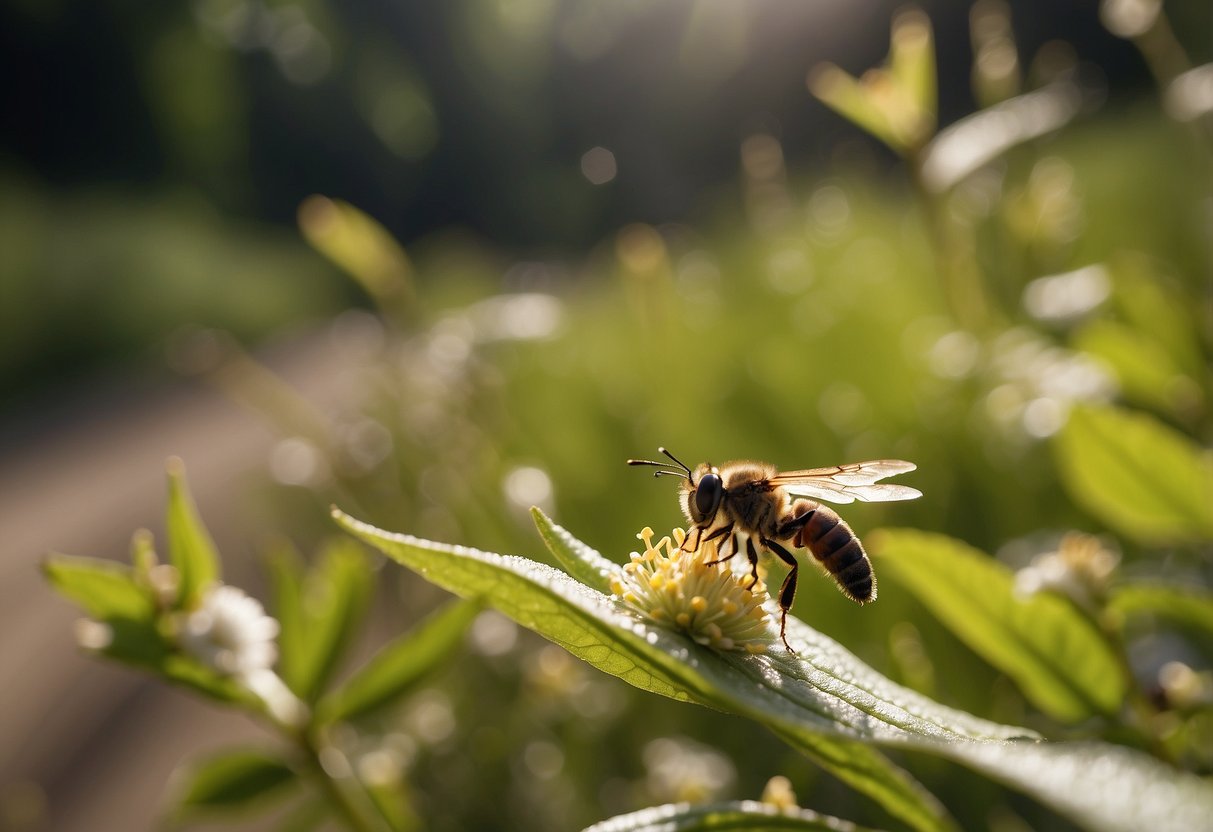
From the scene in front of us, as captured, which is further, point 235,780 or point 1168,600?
point 235,780

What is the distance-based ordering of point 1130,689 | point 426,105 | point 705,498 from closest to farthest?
point 1130,689
point 705,498
point 426,105

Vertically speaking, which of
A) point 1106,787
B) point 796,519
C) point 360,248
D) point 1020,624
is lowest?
point 1106,787

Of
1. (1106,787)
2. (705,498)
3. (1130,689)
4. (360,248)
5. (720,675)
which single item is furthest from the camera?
(360,248)

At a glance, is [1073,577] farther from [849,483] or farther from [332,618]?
[332,618]

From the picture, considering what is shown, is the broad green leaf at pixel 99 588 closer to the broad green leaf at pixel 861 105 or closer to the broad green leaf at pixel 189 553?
the broad green leaf at pixel 189 553

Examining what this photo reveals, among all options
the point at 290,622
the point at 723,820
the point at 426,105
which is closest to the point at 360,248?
the point at 290,622

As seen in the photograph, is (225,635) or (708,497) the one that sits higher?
(708,497)

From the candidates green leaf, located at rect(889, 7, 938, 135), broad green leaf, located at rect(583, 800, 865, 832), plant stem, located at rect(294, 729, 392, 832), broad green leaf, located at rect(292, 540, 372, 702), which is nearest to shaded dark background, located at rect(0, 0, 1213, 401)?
green leaf, located at rect(889, 7, 938, 135)

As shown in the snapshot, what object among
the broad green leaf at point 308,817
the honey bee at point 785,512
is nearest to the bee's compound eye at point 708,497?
the honey bee at point 785,512
